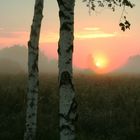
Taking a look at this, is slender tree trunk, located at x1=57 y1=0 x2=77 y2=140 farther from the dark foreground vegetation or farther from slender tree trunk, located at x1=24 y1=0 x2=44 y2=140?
the dark foreground vegetation

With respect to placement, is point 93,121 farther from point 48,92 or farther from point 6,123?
point 48,92

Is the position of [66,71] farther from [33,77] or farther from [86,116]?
[86,116]

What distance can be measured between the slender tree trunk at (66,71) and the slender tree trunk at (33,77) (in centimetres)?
661

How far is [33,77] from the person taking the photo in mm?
16750

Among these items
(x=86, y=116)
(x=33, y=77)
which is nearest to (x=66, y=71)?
(x=33, y=77)

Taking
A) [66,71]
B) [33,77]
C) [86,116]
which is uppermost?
[33,77]

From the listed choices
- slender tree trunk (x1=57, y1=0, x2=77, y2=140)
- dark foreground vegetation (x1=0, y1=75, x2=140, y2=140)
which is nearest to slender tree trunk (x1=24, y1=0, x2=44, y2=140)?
dark foreground vegetation (x1=0, y1=75, x2=140, y2=140)

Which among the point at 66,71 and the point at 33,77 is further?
the point at 33,77

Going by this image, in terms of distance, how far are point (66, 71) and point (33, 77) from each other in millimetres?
6750

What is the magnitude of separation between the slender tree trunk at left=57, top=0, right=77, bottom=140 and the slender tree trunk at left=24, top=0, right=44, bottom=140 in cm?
661

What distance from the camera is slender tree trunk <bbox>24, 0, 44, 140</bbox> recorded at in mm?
16625

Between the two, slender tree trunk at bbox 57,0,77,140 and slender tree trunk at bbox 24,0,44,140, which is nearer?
slender tree trunk at bbox 57,0,77,140

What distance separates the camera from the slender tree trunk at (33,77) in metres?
16.6

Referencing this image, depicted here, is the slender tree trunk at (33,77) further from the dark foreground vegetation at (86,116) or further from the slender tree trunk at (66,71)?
the slender tree trunk at (66,71)
